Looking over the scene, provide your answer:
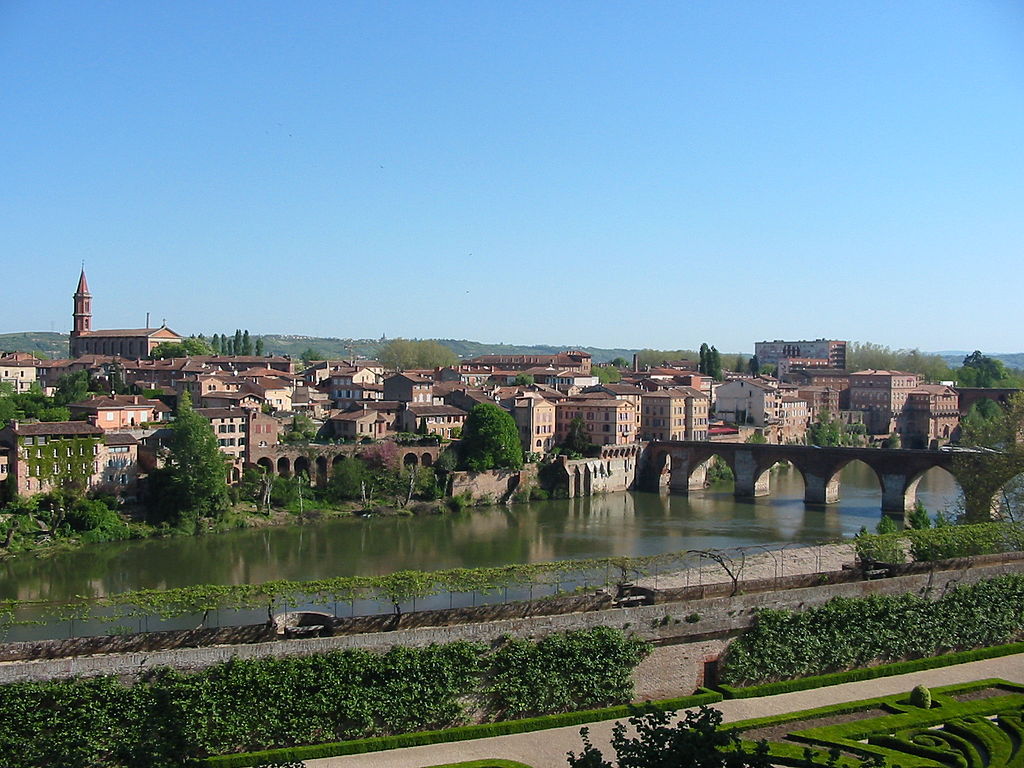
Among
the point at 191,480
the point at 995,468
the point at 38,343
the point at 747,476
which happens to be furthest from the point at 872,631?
the point at 38,343

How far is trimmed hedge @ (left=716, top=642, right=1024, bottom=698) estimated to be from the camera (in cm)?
1753

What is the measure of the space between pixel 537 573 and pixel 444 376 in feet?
148

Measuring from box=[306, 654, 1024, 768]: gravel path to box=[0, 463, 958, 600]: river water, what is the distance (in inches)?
544

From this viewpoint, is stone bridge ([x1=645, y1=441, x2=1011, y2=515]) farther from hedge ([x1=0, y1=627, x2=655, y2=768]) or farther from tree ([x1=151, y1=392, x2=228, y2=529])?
hedge ([x1=0, y1=627, x2=655, y2=768])

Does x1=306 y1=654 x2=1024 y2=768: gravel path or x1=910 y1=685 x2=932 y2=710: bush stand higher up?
x1=910 y1=685 x2=932 y2=710: bush

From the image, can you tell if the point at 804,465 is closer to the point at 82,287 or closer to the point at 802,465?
the point at 802,465

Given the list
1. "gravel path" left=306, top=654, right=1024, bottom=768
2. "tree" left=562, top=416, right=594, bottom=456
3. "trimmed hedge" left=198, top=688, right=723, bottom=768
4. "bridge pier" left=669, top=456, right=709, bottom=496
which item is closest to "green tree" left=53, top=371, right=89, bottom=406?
"tree" left=562, top=416, right=594, bottom=456

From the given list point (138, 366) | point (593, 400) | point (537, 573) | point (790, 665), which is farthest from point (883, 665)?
point (138, 366)

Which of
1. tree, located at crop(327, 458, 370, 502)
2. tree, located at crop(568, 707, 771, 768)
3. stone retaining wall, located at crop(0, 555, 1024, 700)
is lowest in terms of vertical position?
tree, located at crop(327, 458, 370, 502)

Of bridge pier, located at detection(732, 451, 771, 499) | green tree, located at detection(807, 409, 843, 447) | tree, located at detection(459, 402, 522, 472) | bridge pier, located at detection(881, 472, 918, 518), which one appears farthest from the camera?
green tree, located at detection(807, 409, 843, 447)

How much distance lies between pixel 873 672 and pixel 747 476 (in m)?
27.7

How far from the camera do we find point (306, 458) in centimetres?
4138

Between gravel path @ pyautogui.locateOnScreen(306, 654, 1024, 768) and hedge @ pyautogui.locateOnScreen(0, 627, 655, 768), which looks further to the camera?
gravel path @ pyautogui.locateOnScreen(306, 654, 1024, 768)

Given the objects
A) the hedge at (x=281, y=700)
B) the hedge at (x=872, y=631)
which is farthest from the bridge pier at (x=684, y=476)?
the hedge at (x=281, y=700)
